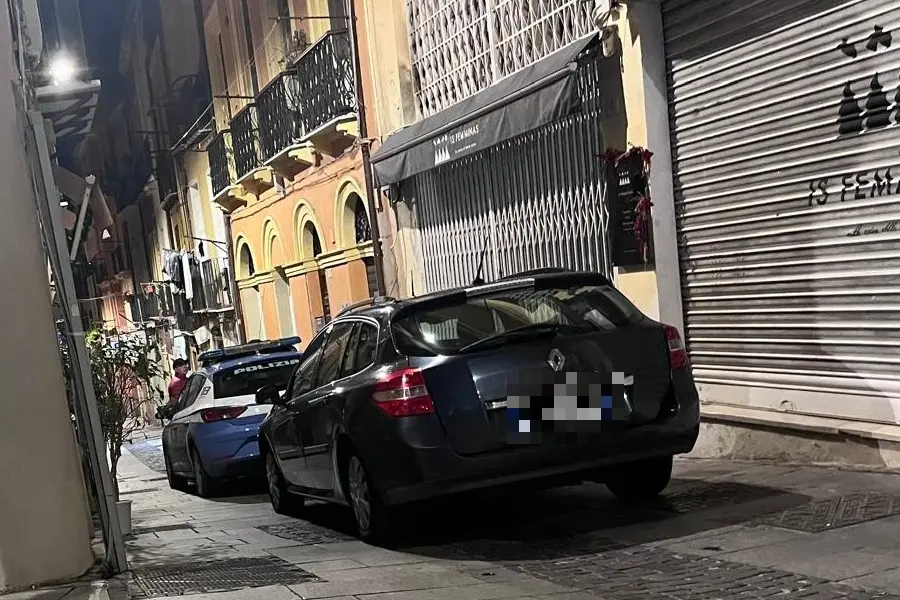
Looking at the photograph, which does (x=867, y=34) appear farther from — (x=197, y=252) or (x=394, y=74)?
(x=197, y=252)

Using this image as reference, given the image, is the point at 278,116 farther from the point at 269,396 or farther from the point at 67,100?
the point at 269,396

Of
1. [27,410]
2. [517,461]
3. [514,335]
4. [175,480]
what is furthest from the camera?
[175,480]

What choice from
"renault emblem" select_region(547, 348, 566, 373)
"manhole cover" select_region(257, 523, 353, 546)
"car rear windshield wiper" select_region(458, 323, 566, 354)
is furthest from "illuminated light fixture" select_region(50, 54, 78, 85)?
"renault emblem" select_region(547, 348, 566, 373)

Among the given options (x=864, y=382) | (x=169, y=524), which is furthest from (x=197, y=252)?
(x=864, y=382)

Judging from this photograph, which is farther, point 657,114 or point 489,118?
point 489,118

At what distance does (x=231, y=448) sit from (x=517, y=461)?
6.48 meters

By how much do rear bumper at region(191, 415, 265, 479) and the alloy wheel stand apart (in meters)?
4.93

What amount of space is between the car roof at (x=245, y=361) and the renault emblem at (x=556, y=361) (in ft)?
22.5

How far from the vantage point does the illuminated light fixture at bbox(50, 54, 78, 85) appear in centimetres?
1111

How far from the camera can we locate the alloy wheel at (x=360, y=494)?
23.1 feet

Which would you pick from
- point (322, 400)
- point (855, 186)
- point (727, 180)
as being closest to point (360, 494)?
point (322, 400)

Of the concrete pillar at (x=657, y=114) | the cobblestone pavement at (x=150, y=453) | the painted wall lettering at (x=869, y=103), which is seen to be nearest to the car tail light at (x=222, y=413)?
the concrete pillar at (x=657, y=114)

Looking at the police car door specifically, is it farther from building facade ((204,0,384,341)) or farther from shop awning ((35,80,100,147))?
building facade ((204,0,384,341))

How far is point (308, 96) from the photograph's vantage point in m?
18.4
